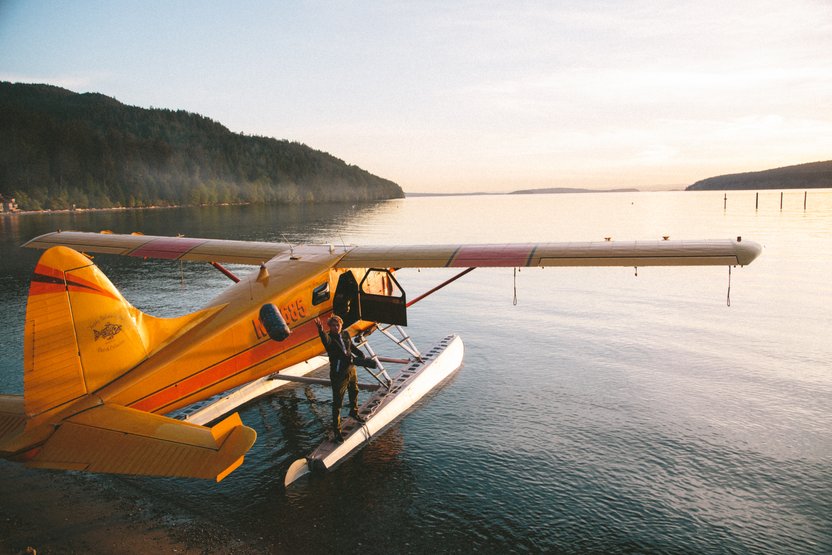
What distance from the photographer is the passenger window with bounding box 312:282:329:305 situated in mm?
10125

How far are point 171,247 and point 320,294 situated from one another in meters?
5.20

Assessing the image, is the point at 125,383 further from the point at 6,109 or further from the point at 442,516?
the point at 6,109

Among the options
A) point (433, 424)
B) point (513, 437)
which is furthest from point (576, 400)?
point (433, 424)

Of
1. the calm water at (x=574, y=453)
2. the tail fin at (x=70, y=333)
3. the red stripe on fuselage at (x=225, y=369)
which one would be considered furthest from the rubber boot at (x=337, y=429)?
the tail fin at (x=70, y=333)

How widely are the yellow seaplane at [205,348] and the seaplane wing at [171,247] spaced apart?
0.19 feet

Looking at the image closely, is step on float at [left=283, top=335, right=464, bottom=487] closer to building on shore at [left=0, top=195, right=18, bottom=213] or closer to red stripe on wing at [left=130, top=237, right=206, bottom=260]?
red stripe on wing at [left=130, top=237, right=206, bottom=260]

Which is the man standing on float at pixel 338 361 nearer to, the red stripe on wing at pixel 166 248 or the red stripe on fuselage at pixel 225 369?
the red stripe on fuselage at pixel 225 369

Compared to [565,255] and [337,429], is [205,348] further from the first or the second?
[565,255]

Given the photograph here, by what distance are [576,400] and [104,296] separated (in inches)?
360

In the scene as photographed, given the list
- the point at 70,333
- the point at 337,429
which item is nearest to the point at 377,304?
the point at 337,429

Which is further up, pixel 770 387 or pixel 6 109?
pixel 6 109

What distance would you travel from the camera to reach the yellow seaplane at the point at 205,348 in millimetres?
6066

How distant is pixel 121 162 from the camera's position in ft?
593

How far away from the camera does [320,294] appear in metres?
10.3
